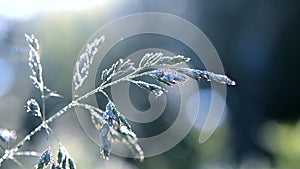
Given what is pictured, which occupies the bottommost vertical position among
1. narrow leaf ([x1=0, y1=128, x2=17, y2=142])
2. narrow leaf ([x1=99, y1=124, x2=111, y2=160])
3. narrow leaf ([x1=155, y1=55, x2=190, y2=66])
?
narrow leaf ([x1=99, y1=124, x2=111, y2=160])

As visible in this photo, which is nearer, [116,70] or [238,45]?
[116,70]

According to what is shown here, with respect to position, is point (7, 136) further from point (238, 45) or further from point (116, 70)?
point (238, 45)

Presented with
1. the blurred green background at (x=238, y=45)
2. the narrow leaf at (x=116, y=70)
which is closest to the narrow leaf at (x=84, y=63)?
the narrow leaf at (x=116, y=70)

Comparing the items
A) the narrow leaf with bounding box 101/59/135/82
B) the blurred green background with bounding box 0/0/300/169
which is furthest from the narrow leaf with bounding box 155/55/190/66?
the blurred green background with bounding box 0/0/300/169

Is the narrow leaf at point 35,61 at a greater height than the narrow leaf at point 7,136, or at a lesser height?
greater

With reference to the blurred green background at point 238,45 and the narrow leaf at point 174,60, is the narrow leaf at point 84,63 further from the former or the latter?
the blurred green background at point 238,45

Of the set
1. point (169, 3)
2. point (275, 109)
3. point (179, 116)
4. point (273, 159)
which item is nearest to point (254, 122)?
point (275, 109)

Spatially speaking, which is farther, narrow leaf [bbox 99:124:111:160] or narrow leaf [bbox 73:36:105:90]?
narrow leaf [bbox 73:36:105:90]

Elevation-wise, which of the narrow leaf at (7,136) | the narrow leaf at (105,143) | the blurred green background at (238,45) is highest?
the blurred green background at (238,45)

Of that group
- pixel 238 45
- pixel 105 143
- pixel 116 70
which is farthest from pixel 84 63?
pixel 238 45

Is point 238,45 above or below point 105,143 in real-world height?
above

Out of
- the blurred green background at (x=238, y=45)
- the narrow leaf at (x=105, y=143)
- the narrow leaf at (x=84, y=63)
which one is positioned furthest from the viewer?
the blurred green background at (x=238, y=45)

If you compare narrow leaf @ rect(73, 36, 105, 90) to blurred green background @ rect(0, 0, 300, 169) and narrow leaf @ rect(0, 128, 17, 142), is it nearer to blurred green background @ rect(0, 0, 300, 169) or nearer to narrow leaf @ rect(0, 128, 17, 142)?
narrow leaf @ rect(0, 128, 17, 142)
